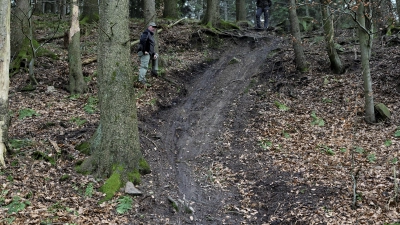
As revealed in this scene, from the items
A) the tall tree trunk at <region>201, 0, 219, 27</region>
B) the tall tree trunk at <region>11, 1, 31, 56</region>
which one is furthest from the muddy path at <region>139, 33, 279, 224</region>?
the tall tree trunk at <region>11, 1, 31, 56</region>

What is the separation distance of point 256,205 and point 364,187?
2.21 meters

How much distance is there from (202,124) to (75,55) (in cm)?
479

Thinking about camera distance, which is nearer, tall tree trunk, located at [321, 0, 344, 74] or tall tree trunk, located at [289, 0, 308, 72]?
tall tree trunk, located at [321, 0, 344, 74]

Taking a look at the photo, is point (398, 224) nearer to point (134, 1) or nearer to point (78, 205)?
point (78, 205)

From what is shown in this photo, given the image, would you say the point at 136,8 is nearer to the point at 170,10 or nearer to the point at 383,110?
the point at 170,10

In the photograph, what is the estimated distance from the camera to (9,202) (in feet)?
20.5

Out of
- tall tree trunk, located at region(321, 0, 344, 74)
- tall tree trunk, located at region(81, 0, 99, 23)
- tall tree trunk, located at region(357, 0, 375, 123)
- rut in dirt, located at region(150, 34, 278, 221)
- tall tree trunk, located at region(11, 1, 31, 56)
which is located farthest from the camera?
tall tree trunk, located at region(81, 0, 99, 23)

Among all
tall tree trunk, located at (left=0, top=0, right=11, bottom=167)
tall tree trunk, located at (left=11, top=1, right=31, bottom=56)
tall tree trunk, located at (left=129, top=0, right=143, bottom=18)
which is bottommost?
tall tree trunk, located at (left=0, top=0, right=11, bottom=167)

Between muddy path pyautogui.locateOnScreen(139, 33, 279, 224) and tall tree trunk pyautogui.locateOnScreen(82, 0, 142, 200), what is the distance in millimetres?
966

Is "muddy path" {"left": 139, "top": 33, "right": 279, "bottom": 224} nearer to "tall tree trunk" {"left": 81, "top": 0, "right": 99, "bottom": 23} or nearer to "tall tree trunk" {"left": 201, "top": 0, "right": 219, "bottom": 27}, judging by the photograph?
"tall tree trunk" {"left": 201, "top": 0, "right": 219, "bottom": 27}

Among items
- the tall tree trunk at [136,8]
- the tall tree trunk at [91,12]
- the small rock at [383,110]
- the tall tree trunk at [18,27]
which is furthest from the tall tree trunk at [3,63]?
the tall tree trunk at [136,8]

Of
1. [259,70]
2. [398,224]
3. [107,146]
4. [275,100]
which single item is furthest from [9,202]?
[259,70]

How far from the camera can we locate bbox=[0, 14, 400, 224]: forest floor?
22.2 feet

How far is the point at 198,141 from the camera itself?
10.4 meters
